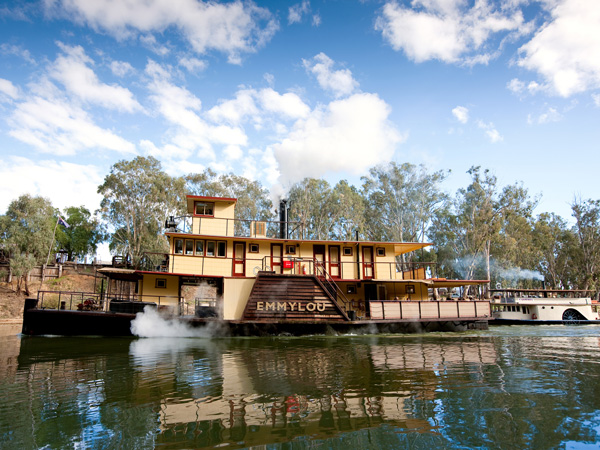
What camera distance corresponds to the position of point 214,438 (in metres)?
4.73

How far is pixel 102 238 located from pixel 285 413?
151 feet

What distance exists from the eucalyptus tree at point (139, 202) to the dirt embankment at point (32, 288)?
19.2 feet

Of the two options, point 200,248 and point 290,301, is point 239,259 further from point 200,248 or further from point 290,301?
point 290,301

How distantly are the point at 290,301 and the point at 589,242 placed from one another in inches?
1770

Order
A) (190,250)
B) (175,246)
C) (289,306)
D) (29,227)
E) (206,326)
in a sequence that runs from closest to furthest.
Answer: (206,326) < (289,306) < (175,246) < (190,250) < (29,227)

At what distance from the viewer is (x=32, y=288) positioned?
35.0 metres

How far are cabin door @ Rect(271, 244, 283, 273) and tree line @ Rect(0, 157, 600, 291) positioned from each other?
15422mm

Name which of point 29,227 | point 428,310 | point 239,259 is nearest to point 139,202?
point 29,227

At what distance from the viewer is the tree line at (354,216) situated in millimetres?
37531

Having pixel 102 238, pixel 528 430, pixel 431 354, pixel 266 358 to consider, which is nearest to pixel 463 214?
pixel 431 354

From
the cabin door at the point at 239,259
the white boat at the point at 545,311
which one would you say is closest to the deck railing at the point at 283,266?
the cabin door at the point at 239,259

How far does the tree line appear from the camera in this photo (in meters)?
37.5

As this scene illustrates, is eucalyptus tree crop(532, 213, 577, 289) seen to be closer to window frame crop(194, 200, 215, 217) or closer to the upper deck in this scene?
the upper deck

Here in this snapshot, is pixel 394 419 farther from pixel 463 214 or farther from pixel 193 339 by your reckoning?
pixel 463 214
